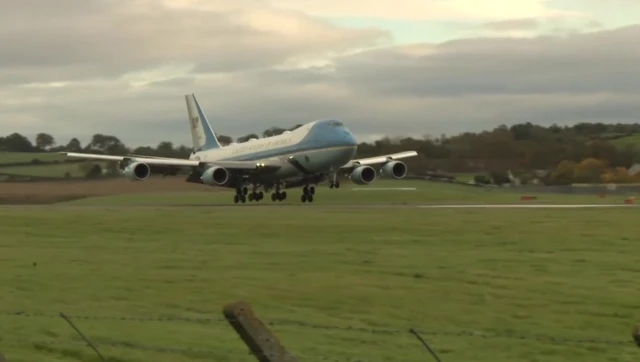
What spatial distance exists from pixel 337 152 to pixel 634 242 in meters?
28.0

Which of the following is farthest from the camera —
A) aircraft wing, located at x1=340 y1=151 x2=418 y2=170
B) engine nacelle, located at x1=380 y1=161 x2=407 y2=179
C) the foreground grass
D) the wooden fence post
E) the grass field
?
aircraft wing, located at x1=340 y1=151 x2=418 y2=170

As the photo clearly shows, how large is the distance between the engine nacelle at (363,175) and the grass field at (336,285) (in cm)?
2191

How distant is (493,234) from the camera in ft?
112

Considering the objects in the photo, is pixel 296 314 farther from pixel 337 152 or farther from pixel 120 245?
pixel 337 152

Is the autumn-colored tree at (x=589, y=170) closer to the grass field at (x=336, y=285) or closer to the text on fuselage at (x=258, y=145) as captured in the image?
the text on fuselage at (x=258, y=145)

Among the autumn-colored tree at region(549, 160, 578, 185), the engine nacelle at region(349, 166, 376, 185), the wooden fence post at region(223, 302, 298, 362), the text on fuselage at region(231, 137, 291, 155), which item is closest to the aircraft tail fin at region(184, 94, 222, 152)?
the text on fuselage at region(231, 137, 291, 155)

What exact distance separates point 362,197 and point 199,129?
45.3 ft

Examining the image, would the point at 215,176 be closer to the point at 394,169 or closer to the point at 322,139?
the point at 322,139

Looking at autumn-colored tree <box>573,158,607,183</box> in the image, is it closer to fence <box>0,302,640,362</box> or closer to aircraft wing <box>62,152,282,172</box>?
aircraft wing <box>62,152,282,172</box>

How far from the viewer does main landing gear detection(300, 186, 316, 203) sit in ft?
201

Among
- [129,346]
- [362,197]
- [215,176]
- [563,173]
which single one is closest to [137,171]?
[215,176]

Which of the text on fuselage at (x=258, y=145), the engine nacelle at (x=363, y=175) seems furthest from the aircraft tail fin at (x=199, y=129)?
the engine nacelle at (x=363, y=175)

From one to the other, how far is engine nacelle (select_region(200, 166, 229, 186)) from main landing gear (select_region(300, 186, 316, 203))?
4.38 m

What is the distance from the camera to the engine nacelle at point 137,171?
60531 mm
